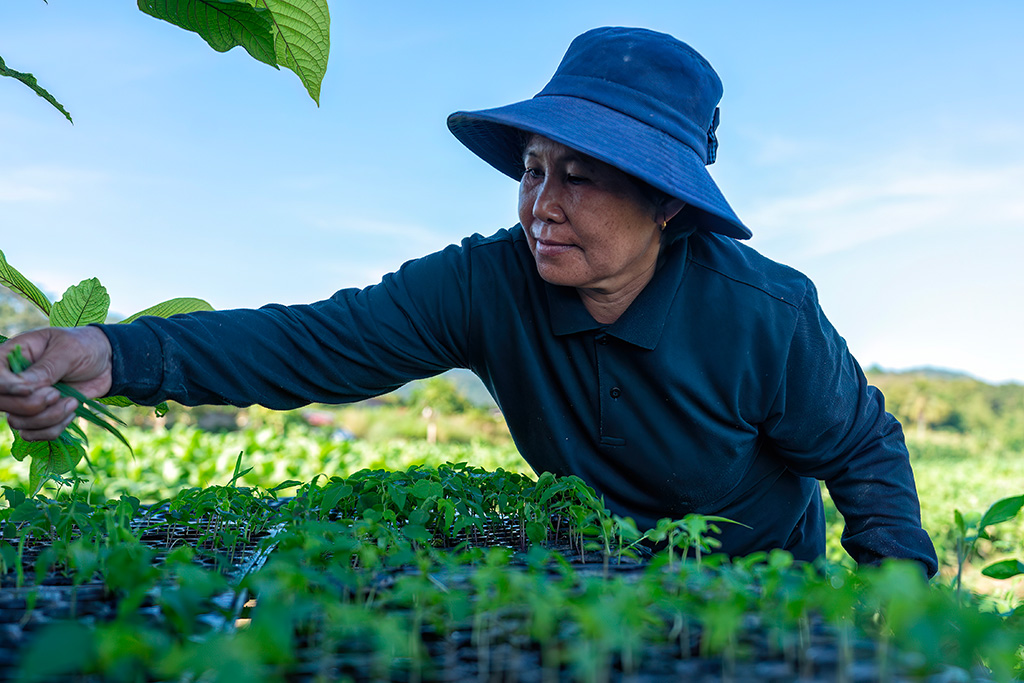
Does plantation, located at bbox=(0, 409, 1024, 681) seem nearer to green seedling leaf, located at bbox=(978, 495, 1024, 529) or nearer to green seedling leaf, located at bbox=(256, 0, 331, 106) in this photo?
green seedling leaf, located at bbox=(978, 495, 1024, 529)

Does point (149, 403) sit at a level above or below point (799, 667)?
above

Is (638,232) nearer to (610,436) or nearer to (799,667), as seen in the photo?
(610,436)

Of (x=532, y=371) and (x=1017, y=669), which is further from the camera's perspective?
(x=532, y=371)

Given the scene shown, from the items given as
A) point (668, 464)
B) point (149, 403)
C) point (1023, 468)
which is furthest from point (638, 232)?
point (1023, 468)

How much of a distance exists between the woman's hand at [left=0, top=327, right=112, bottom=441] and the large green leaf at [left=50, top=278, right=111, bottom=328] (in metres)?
0.14

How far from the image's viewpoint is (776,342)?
1523mm

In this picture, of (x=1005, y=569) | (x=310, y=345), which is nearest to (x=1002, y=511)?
(x=1005, y=569)

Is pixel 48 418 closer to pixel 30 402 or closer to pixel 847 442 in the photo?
pixel 30 402

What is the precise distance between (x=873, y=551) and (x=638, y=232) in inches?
30.4

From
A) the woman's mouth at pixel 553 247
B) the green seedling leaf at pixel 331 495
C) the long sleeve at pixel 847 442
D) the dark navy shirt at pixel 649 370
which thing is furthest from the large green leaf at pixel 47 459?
the long sleeve at pixel 847 442

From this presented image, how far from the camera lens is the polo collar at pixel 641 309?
152cm

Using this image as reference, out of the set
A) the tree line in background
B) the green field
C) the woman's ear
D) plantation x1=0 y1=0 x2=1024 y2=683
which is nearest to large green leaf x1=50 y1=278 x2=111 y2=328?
plantation x1=0 y1=0 x2=1024 y2=683

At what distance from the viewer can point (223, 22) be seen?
1302mm

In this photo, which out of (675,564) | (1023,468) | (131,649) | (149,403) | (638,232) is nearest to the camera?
(131,649)
